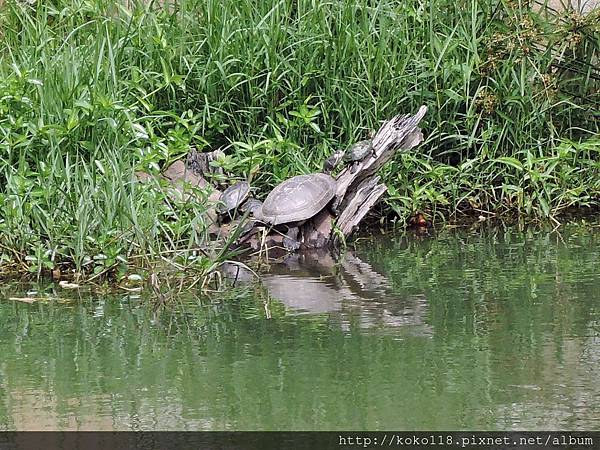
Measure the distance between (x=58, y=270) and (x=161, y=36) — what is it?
1796 millimetres

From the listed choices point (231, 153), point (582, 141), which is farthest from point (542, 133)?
point (231, 153)

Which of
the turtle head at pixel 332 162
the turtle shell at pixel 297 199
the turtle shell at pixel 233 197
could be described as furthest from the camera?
the turtle head at pixel 332 162

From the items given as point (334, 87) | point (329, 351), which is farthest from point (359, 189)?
point (329, 351)

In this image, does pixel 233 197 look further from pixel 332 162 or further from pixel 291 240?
pixel 332 162

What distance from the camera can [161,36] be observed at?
19.3ft

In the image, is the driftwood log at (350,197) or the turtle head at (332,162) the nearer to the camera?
the driftwood log at (350,197)

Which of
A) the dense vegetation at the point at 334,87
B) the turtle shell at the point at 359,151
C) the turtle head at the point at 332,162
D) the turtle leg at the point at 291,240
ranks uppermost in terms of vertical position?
the dense vegetation at the point at 334,87

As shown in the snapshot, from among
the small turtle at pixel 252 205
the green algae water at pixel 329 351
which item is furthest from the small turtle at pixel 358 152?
the green algae water at pixel 329 351

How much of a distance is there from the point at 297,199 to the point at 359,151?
1.39ft

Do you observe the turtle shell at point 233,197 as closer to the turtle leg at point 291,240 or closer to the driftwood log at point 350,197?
the driftwood log at point 350,197

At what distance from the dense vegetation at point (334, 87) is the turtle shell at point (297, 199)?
0.36 metres

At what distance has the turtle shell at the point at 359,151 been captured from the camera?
17.2 feet

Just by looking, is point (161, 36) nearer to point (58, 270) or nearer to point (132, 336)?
point (58, 270)

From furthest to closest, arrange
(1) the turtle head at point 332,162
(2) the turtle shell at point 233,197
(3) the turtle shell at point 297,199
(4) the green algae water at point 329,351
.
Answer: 1. (1) the turtle head at point 332,162
2. (2) the turtle shell at point 233,197
3. (3) the turtle shell at point 297,199
4. (4) the green algae water at point 329,351
